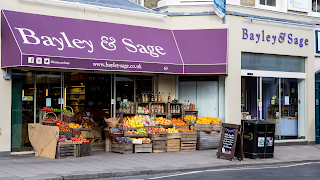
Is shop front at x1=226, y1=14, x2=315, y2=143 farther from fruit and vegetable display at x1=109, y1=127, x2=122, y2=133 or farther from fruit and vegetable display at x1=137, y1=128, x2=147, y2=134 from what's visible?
fruit and vegetable display at x1=109, y1=127, x2=122, y2=133

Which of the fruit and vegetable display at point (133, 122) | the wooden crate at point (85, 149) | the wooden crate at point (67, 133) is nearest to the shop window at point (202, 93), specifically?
the fruit and vegetable display at point (133, 122)

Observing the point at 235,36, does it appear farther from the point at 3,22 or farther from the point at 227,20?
the point at 3,22

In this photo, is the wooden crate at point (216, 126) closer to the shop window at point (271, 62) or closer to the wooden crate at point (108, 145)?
the shop window at point (271, 62)

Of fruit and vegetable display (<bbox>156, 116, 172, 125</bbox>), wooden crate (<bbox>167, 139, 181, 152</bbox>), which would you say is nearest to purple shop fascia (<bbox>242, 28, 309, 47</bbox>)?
fruit and vegetable display (<bbox>156, 116, 172, 125</bbox>)

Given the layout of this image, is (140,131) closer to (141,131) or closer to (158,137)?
(141,131)

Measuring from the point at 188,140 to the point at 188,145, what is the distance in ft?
0.63

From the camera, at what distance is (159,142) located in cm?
1342

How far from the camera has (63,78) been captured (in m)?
13.2

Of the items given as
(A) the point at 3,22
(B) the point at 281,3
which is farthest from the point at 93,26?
(B) the point at 281,3

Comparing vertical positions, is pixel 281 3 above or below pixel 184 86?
above

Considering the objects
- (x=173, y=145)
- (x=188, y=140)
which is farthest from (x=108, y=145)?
(x=188, y=140)

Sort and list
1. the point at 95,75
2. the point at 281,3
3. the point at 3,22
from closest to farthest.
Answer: the point at 3,22 → the point at 95,75 → the point at 281,3

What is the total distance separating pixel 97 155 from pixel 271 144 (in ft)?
19.0

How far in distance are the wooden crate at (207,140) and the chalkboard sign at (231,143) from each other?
6.52 feet
